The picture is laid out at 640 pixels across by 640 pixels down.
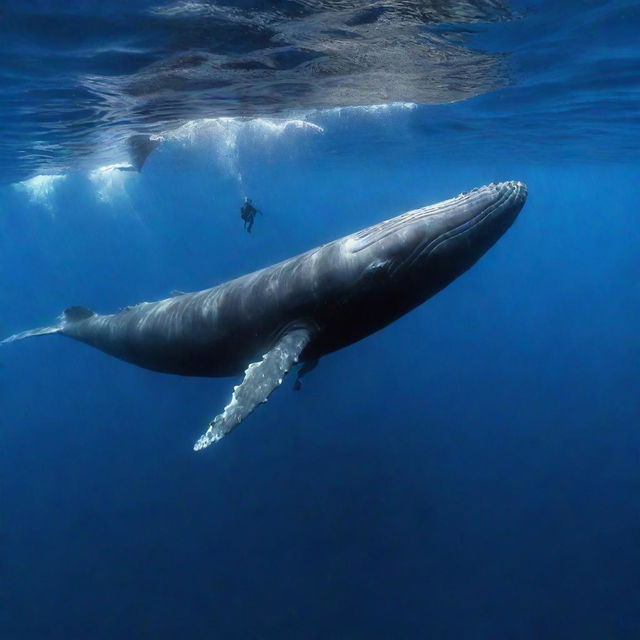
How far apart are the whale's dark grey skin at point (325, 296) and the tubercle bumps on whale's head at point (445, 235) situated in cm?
1

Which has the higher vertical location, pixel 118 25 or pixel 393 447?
pixel 118 25

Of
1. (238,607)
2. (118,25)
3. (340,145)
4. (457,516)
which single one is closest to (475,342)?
(340,145)

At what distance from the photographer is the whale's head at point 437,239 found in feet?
18.5

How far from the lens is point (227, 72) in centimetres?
1377

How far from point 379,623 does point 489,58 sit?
57.3ft

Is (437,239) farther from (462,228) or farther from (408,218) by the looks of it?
(408,218)

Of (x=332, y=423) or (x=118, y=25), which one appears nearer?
(x=118, y=25)

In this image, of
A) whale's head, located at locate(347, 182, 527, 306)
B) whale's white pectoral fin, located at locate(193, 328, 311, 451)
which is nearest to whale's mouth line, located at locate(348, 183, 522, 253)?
whale's head, located at locate(347, 182, 527, 306)

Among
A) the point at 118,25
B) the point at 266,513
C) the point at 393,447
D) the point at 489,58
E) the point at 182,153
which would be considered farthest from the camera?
the point at 182,153

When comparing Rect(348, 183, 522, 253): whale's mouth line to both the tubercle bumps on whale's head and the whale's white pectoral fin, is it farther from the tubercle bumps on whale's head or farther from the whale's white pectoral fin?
the whale's white pectoral fin

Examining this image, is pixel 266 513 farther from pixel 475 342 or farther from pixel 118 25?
pixel 475 342

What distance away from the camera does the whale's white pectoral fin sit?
568cm

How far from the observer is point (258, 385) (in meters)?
6.03

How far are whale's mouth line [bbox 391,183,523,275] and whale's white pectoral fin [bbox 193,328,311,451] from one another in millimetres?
1706
